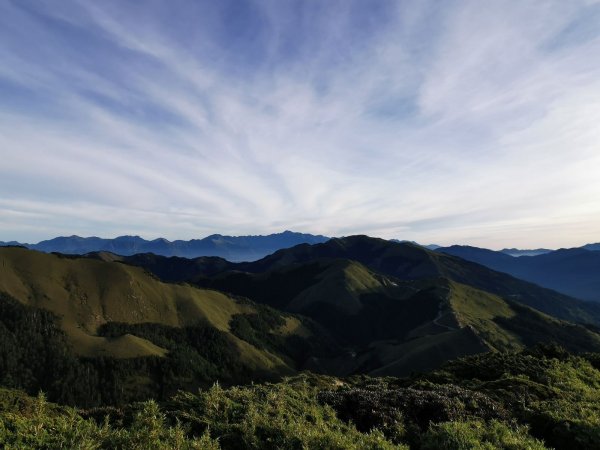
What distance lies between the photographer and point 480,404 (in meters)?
31.8

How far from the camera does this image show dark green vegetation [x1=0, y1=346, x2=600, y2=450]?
59.8ft

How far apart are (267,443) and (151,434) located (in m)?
5.72

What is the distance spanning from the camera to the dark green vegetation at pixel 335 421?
18234 mm

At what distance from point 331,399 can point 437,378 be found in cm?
2330

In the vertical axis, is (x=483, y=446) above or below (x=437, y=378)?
above

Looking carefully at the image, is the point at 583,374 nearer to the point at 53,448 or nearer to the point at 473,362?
the point at 473,362

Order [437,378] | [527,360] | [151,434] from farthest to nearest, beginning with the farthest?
1. [527,360]
2. [437,378]
3. [151,434]

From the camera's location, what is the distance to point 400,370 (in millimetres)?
191625

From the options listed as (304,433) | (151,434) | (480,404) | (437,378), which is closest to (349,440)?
(304,433)

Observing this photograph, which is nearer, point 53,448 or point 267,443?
point 53,448

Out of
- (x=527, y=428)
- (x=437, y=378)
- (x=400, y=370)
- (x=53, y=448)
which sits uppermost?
(x=53, y=448)

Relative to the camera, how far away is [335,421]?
88.1 feet

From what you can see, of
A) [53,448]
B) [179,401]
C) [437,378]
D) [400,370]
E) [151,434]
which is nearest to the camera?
[53,448]

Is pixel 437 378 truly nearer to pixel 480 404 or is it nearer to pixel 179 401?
pixel 480 404
